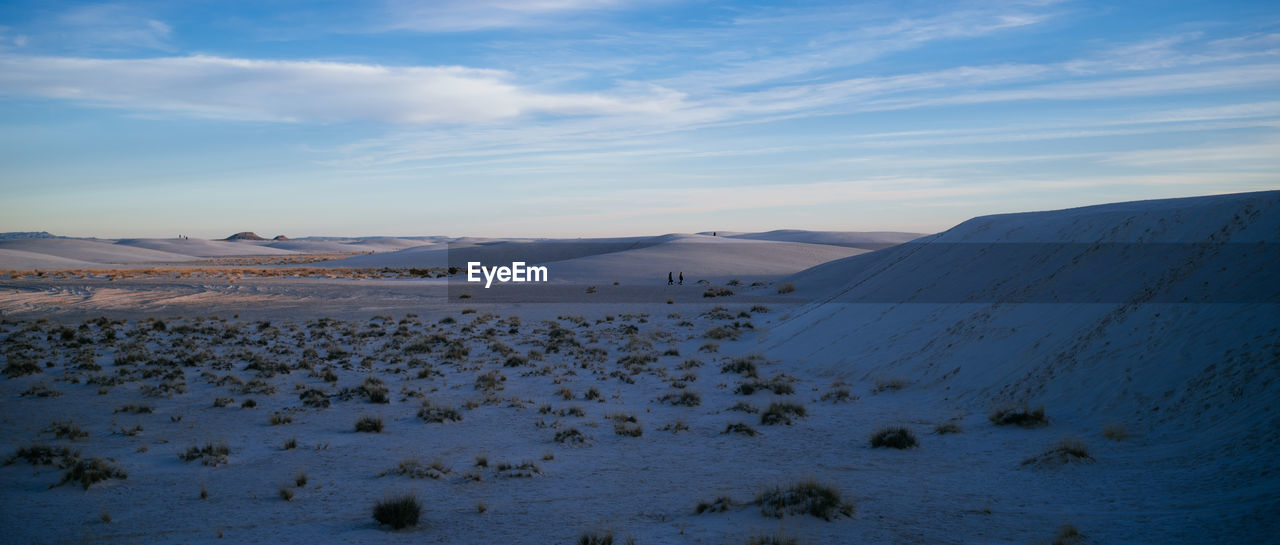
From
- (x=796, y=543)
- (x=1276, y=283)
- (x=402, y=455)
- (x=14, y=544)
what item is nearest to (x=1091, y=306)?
(x=1276, y=283)

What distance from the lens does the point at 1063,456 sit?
8.78 m

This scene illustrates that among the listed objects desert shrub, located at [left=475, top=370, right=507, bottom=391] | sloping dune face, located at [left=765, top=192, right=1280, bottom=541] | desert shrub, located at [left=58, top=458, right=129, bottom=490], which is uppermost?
sloping dune face, located at [left=765, top=192, right=1280, bottom=541]

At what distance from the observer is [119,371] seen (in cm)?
1652

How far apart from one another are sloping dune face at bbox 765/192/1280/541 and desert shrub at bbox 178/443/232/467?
10.4 metres

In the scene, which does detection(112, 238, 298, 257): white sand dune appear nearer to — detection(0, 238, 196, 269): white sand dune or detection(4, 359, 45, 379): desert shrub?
detection(0, 238, 196, 269): white sand dune

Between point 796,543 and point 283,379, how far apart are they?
13338 millimetres

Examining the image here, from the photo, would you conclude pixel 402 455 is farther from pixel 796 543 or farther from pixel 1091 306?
pixel 1091 306

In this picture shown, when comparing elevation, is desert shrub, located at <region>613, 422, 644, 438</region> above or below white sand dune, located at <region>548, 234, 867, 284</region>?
below

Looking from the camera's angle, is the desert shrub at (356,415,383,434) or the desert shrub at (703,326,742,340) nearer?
the desert shrub at (356,415,383,434)

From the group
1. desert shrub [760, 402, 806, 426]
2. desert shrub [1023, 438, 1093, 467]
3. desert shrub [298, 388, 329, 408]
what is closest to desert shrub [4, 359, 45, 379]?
desert shrub [298, 388, 329, 408]

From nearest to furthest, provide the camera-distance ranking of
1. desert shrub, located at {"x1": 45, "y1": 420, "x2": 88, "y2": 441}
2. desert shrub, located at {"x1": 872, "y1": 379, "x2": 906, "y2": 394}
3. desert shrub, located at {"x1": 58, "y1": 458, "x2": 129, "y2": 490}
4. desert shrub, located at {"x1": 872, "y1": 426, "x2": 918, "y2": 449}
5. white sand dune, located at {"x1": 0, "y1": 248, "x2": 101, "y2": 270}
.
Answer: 1. desert shrub, located at {"x1": 58, "y1": 458, "x2": 129, "y2": 490}
2. desert shrub, located at {"x1": 872, "y1": 426, "x2": 918, "y2": 449}
3. desert shrub, located at {"x1": 45, "y1": 420, "x2": 88, "y2": 441}
4. desert shrub, located at {"x1": 872, "y1": 379, "x2": 906, "y2": 394}
5. white sand dune, located at {"x1": 0, "y1": 248, "x2": 101, "y2": 270}

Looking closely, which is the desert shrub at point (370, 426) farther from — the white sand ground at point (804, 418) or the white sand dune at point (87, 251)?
the white sand dune at point (87, 251)

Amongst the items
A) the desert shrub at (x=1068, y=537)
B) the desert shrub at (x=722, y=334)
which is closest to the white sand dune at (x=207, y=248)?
the desert shrub at (x=722, y=334)

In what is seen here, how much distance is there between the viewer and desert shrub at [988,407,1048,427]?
34.3 ft
